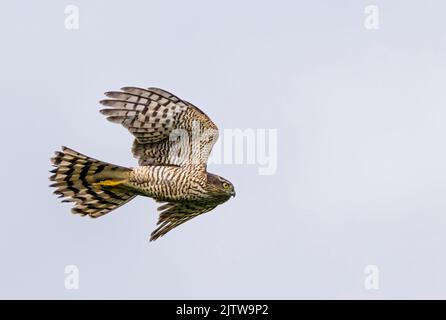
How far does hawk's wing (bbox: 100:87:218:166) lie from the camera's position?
572 inches

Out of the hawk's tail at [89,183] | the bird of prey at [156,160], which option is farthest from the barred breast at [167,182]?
the hawk's tail at [89,183]

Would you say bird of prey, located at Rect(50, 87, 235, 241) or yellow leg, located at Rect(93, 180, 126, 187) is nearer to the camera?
bird of prey, located at Rect(50, 87, 235, 241)

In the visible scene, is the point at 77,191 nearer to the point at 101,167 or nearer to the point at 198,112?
the point at 101,167

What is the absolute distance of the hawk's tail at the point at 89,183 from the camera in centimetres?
1484

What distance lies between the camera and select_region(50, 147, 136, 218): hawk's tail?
14836 millimetres

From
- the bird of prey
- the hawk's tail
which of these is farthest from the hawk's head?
the hawk's tail

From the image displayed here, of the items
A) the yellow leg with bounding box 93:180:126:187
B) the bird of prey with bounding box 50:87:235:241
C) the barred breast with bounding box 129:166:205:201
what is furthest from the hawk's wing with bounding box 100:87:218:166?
the yellow leg with bounding box 93:180:126:187

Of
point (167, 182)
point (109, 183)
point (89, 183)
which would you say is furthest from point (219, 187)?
point (89, 183)

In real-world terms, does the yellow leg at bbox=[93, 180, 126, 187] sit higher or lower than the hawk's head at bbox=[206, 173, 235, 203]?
higher

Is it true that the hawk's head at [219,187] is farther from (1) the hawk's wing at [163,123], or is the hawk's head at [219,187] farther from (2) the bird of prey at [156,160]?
(1) the hawk's wing at [163,123]

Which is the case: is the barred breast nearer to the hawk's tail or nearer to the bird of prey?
the bird of prey
